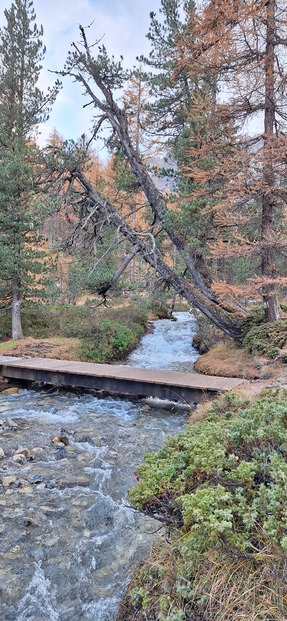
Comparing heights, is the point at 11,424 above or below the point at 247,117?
below

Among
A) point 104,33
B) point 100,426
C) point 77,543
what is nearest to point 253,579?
point 77,543

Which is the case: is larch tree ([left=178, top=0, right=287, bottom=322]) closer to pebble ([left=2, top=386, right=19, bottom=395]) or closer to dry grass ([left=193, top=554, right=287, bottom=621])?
pebble ([left=2, top=386, right=19, bottom=395])

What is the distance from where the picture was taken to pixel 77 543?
351 centimetres

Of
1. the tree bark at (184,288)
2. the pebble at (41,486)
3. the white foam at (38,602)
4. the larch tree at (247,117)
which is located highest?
the larch tree at (247,117)

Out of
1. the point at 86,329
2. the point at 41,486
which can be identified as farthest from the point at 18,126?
the point at 41,486

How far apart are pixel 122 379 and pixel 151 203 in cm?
628

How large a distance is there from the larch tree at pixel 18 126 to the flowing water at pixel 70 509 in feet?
20.0

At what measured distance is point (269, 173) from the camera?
340 inches

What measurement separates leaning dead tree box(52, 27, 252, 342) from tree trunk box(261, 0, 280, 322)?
1.31 metres

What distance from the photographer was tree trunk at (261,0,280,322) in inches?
338

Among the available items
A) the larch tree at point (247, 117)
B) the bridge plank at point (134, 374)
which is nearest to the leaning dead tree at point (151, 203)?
the larch tree at point (247, 117)

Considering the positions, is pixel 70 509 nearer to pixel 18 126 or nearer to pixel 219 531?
pixel 219 531

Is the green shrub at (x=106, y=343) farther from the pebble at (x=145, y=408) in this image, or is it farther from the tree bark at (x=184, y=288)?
the pebble at (x=145, y=408)

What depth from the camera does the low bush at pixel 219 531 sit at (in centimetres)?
190
